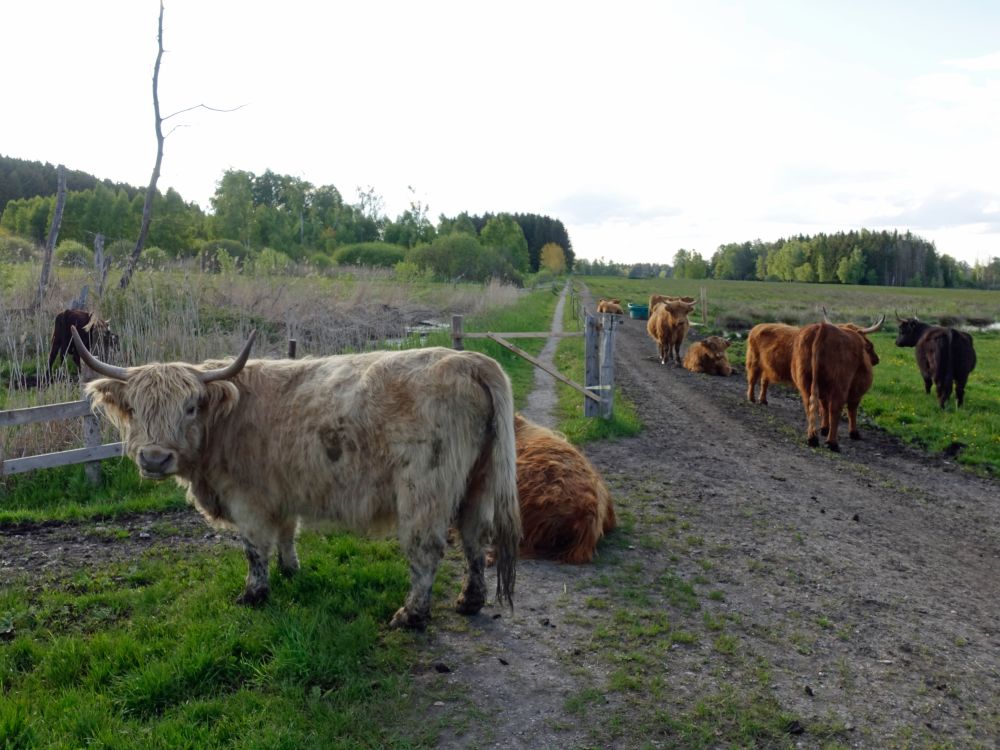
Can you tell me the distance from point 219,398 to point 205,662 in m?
1.67

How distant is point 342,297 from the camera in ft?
63.3

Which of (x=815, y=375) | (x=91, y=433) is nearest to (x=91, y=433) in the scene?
(x=91, y=433)

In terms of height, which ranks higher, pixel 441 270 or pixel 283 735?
pixel 441 270

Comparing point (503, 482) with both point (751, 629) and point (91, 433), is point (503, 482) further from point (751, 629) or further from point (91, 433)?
point (91, 433)

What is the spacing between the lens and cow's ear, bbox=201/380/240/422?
455 cm

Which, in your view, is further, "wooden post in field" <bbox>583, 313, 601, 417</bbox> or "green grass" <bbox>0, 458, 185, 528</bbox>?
"wooden post in field" <bbox>583, 313, 601, 417</bbox>

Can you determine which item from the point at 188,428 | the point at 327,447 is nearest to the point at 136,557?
the point at 188,428

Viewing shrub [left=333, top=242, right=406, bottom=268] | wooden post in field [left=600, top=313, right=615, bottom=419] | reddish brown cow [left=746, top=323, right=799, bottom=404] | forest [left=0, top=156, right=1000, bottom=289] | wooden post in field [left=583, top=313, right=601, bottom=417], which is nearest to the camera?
wooden post in field [left=600, top=313, right=615, bottom=419]

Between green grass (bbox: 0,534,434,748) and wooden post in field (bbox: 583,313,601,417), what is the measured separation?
5822mm

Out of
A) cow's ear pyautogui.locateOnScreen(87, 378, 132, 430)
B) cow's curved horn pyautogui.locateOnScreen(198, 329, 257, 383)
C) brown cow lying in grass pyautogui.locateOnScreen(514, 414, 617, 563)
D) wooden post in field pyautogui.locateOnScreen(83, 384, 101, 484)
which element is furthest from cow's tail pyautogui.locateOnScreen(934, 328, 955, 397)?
wooden post in field pyautogui.locateOnScreen(83, 384, 101, 484)

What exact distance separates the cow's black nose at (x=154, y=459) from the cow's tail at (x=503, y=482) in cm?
202

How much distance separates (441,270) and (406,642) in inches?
1564

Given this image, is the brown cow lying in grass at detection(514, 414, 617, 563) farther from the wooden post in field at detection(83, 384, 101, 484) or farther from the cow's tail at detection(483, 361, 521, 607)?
the wooden post in field at detection(83, 384, 101, 484)

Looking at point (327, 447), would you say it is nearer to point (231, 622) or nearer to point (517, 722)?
point (231, 622)
